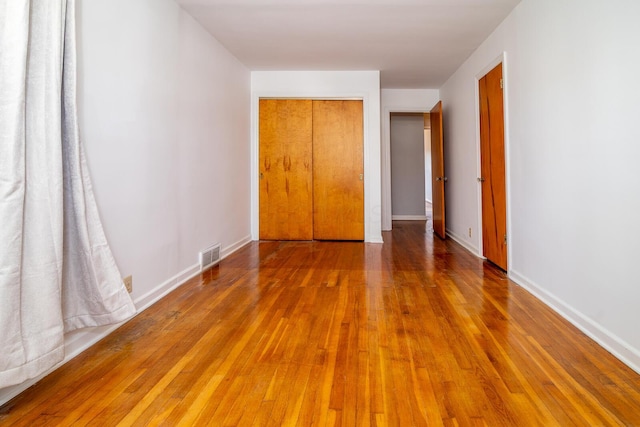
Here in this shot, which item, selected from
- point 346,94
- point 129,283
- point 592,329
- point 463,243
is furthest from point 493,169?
point 129,283

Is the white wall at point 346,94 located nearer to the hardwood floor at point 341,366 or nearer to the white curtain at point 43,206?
the hardwood floor at point 341,366

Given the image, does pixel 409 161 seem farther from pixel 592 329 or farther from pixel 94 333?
pixel 94 333

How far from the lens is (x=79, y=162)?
1.62m

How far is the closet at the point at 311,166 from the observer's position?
504cm

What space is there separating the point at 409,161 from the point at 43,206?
6.98m

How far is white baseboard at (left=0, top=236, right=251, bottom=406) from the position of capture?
1.44 m

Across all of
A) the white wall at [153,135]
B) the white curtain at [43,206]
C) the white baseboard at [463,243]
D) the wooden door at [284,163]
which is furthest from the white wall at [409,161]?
the white curtain at [43,206]

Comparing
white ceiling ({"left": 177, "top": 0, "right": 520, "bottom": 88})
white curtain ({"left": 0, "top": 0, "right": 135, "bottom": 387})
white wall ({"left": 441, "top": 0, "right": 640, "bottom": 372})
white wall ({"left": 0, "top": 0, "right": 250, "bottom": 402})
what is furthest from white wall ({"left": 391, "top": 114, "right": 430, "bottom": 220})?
white curtain ({"left": 0, "top": 0, "right": 135, "bottom": 387})

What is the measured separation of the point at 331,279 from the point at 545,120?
1.98 meters

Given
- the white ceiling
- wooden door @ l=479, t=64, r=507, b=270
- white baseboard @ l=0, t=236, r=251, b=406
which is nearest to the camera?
white baseboard @ l=0, t=236, r=251, b=406

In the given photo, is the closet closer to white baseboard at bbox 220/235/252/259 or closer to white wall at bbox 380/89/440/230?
white baseboard at bbox 220/235/252/259

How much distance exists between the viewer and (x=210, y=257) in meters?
3.53

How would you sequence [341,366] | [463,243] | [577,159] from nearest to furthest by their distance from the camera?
[341,366], [577,159], [463,243]

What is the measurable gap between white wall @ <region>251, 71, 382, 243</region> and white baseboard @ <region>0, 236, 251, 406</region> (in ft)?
7.56
